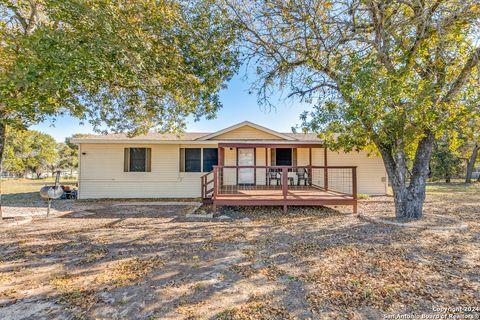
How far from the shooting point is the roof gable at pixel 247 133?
11219 millimetres

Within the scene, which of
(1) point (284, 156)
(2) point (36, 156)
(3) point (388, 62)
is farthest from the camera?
Answer: (2) point (36, 156)

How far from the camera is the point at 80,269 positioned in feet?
11.4

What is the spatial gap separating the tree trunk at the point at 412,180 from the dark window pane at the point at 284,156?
223 inches

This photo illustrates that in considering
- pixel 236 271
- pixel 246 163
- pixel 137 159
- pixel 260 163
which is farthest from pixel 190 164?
pixel 236 271

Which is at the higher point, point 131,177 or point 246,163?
point 246,163

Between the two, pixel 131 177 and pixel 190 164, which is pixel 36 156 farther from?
pixel 190 164

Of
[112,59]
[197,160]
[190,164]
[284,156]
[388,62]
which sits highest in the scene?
[388,62]

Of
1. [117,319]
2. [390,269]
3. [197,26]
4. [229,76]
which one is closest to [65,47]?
[197,26]

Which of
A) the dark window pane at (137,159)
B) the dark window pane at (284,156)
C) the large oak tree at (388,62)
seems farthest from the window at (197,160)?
the large oak tree at (388,62)

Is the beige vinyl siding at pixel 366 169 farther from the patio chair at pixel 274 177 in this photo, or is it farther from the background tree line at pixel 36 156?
the background tree line at pixel 36 156

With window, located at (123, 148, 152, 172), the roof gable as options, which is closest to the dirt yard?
window, located at (123, 148, 152, 172)

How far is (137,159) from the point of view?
11.2 metres

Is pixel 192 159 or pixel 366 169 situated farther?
pixel 366 169

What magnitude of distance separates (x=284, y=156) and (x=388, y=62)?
6404mm
